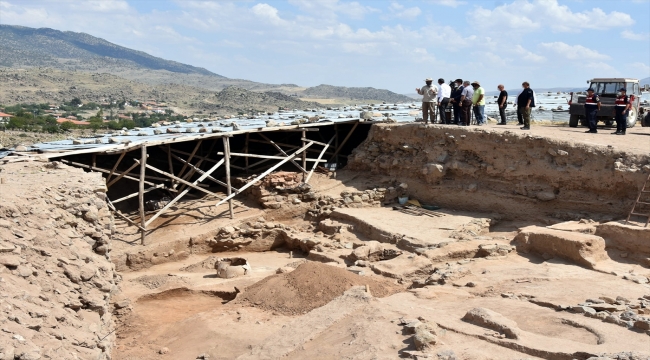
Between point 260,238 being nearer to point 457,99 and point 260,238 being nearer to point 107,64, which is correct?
point 457,99

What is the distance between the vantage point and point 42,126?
2539cm

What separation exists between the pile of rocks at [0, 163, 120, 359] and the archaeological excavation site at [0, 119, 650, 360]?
0.03 metres

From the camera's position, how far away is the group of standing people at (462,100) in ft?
48.3

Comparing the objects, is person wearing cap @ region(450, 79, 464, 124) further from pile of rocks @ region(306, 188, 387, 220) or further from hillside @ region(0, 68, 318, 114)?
hillside @ region(0, 68, 318, 114)

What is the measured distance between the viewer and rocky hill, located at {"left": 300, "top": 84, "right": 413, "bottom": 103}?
240 ft

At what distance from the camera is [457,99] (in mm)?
15164

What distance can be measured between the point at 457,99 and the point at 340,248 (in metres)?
5.45

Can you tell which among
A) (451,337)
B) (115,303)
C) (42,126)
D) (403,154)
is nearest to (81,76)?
(42,126)

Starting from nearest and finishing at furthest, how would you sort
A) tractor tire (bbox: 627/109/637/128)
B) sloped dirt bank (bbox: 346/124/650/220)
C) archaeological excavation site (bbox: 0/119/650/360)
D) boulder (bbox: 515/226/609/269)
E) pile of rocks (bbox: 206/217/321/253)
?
archaeological excavation site (bbox: 0/119/650/360)
boulder (bbox: 515/226/609/269)
sloped dirt bank (bbox: 346/124/650/220)
pile of rocks (bbox: 206/217/321/253)
tractor tire (bbox: 627/109/637/128)

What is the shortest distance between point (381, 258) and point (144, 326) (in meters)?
4.71

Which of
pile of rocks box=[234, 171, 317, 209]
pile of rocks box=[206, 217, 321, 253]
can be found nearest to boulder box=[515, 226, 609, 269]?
pile of rocks box=[206, 217, 321, 253]

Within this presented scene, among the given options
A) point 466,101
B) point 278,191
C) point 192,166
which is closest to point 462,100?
point 466,101

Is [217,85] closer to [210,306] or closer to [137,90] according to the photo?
[137,90]

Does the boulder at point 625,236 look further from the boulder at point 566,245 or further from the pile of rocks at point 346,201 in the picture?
the pile of rocks at point 346,201
